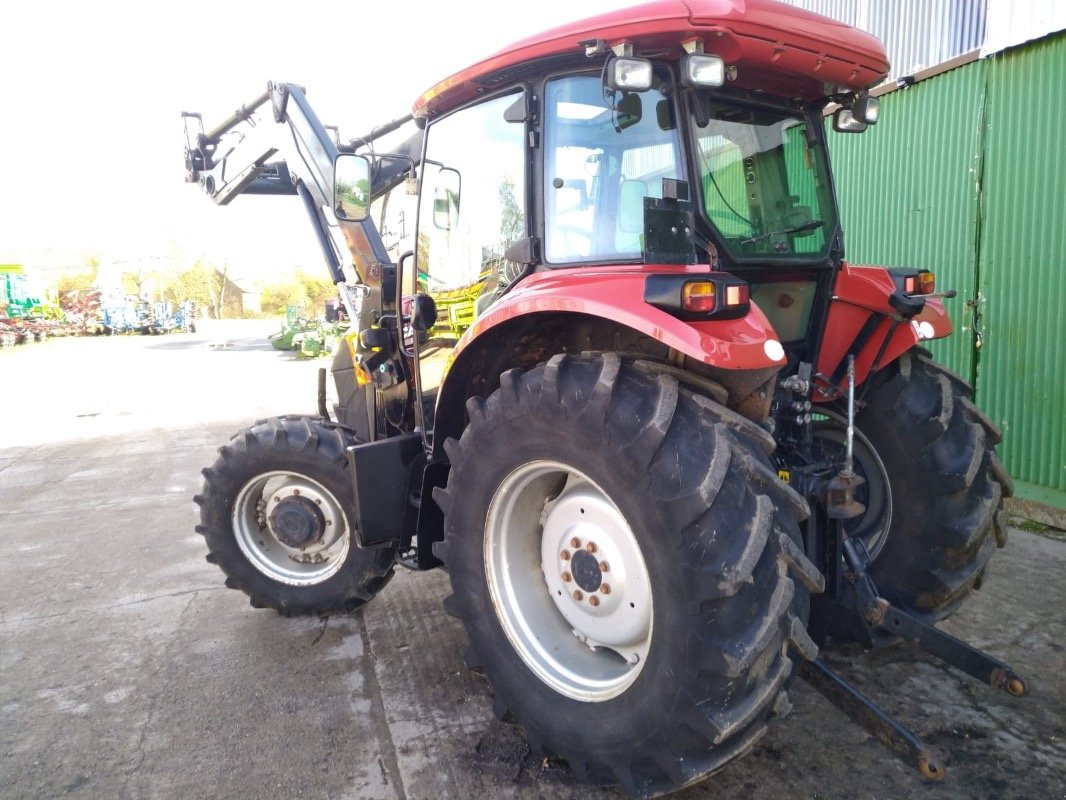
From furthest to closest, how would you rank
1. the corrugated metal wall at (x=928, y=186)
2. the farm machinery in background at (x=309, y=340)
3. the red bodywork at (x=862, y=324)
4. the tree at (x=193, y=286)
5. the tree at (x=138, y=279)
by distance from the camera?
the tree at (x=193, y=286)
the tree at (x=138, y=279)
the farm machinery in background at (x=309, y=340)
the corrugated metal wall at (x=928, y=186)
the red bodywork at (x=862, y=324)

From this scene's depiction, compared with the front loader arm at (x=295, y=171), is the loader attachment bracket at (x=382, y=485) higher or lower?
lower

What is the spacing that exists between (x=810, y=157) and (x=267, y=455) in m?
2.90

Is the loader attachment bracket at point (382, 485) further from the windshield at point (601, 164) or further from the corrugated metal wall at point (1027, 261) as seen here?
the corrugated metal wall at point (1027, 261)

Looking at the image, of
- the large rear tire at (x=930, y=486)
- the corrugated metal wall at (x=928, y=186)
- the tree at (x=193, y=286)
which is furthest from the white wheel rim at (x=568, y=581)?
the tree at (x=193, y=286)

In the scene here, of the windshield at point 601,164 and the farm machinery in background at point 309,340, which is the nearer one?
the windshield at point 601,164

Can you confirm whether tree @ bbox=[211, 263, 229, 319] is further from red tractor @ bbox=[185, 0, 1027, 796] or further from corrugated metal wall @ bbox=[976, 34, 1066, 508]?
red tractor @ bbox=[185, 0, 1027, 796]

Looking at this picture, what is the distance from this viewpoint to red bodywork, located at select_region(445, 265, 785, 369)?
209 centimetres

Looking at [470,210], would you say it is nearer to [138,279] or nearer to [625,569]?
[625,569]

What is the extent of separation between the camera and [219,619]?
4.10m

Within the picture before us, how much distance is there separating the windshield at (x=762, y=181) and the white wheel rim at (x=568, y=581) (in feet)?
3.40

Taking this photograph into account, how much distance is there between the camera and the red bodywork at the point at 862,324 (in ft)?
10.1

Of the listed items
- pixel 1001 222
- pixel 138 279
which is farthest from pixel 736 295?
pixel 138 279

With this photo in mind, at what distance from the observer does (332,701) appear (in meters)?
3.18

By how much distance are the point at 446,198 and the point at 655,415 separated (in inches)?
66.8
